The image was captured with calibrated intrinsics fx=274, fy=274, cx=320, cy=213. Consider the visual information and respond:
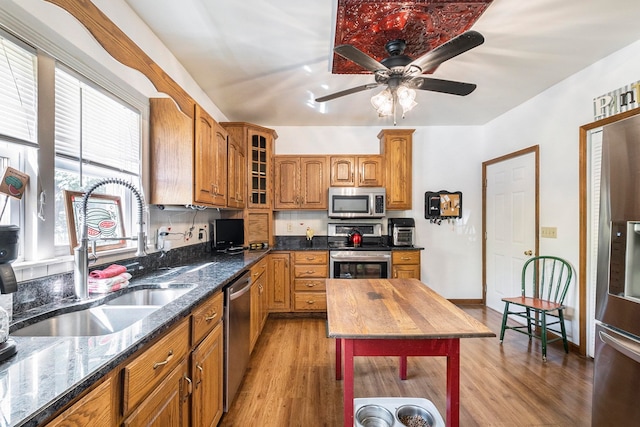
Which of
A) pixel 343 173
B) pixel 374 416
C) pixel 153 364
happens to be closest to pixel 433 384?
pixel 374 416

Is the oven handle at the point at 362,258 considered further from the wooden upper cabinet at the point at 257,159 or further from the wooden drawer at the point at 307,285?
the wooden upper cabinet at the point at 257,159

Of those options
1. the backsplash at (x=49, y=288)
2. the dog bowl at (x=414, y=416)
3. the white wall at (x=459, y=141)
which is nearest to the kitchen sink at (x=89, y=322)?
the backsplash at (x=49, y=288)

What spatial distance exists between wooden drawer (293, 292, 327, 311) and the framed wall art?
212cm

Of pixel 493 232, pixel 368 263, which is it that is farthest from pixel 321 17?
pixel 493 232

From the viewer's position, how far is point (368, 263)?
3.48 meters

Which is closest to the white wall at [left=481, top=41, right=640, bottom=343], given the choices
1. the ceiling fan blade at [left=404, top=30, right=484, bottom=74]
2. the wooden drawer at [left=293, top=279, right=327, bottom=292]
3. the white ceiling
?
the white ceiling

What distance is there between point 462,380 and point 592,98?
2700 millimetres

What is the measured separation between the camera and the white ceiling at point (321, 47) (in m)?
1.78

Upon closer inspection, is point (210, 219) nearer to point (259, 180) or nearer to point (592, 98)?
point (259, 180)

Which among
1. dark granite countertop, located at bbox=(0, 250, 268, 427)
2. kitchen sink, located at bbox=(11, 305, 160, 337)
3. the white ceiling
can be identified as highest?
the white ceiling

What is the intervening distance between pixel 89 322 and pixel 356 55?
6.23ft

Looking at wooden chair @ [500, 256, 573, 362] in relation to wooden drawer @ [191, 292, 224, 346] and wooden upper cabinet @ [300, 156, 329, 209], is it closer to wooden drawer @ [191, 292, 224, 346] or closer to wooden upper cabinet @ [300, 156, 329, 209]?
wooden upper cabinet @ [300, 156, 329, 209]

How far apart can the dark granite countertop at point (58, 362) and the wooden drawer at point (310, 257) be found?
87.4 inches

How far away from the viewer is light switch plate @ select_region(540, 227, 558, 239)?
2812 millimetres
